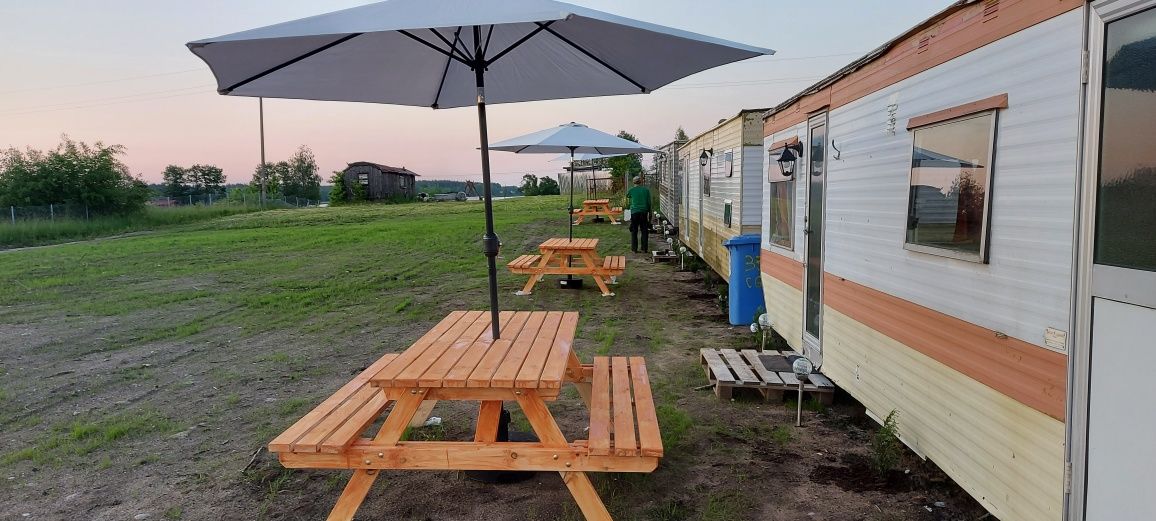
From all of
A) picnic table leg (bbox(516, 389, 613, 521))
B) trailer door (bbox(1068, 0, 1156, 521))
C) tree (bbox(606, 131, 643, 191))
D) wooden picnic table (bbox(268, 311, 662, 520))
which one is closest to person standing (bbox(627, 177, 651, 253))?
wooden picnic table (bbox(268, 311, 662, 520))

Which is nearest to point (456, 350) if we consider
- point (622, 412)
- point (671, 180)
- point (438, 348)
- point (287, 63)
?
point (438, 348)

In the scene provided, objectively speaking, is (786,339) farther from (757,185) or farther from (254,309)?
(254,309)

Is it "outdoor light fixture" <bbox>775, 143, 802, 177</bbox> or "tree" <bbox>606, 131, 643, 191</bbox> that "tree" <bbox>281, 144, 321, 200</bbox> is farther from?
"outdoor light fixture" <bbox>775, 143, 802, 177</bbox>

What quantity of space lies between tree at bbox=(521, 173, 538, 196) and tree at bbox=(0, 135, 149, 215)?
28684mm

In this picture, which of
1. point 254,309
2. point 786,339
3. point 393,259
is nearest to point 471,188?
point 393,259

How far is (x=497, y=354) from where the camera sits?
3223 millimetres

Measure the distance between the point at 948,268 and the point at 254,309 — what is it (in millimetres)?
8396

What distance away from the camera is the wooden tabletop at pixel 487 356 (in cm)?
280

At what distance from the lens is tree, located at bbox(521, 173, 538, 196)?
169 ft

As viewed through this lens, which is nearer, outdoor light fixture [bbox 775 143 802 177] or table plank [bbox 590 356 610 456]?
table plank [bbox 590 356 610 456]

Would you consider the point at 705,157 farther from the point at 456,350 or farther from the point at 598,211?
the point at 598,211

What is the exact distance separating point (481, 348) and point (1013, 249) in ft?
8.27

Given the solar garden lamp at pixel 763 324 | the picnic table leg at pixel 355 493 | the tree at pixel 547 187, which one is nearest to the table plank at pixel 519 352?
the picnic table leg at pixel 355 493

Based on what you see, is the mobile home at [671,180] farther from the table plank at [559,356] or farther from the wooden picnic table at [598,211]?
the table plank at [559,356]
